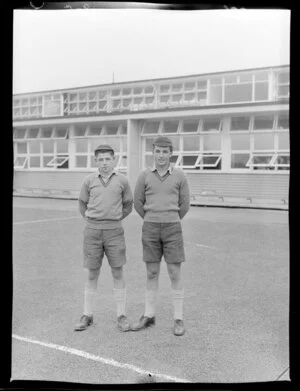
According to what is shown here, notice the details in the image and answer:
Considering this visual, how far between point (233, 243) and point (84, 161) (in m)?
4.57

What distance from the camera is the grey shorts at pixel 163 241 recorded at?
11.8 ft

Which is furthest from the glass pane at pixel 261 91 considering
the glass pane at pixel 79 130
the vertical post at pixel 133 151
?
the glass pane at pixel 79 130

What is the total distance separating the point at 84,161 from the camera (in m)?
3.57

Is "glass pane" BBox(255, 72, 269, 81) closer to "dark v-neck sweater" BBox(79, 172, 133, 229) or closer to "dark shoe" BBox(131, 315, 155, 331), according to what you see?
"dark v-neck sweater" BBox(79, 172, 133, 229)

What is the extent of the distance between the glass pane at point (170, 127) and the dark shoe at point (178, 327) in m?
1.43

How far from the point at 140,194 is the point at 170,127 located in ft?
1.79

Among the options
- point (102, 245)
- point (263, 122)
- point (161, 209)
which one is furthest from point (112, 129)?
point (263, 122)

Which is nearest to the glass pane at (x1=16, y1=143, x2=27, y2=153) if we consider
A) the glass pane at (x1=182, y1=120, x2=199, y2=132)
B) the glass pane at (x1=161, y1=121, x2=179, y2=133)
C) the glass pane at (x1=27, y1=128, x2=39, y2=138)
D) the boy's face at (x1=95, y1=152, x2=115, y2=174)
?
the glass pane at (x1=27, y1=128, x2=39, y2=138)

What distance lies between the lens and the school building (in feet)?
10.8

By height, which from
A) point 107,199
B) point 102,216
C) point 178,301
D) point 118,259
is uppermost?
point 107,199

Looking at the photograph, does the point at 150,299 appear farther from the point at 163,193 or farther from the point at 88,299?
the point at 163,193

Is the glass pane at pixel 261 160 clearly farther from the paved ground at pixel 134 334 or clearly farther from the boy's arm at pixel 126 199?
the boy's arm at pixel 126 199

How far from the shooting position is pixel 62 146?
3561 millimetres
